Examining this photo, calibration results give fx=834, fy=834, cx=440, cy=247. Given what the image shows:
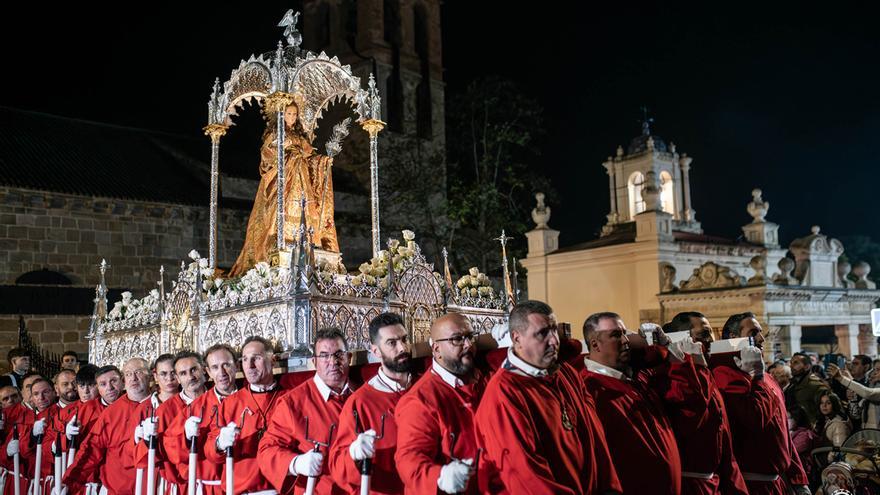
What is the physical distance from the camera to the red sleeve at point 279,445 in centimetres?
500

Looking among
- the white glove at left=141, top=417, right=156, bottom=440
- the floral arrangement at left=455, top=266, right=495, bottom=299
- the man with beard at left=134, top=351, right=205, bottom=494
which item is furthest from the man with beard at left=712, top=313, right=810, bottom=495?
the floral arrangement at left=455, top=266, right=495, bottom=299

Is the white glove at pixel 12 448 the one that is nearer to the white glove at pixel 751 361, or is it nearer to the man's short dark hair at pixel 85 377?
the man's short dark hair at pixel 85 377

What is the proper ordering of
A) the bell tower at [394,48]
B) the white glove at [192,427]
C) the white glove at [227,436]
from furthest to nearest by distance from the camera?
1. the bell tower at [394,48]
2. the white glove at [192,427]
3. the white glove at [227,436]

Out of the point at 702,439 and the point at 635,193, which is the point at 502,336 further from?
the point at 635,193

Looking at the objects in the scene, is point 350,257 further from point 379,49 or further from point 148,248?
point 379,49

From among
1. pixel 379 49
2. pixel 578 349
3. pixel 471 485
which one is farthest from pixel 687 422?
pixel 379 49

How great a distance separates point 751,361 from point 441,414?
7.82 ft

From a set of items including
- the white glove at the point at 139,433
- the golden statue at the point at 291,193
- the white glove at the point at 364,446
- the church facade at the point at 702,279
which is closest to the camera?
the white glove at the point at 364,446

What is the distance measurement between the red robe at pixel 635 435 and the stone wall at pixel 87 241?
1908cm

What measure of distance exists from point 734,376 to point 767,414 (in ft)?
1.04

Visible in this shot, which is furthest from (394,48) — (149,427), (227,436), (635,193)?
(227,436)

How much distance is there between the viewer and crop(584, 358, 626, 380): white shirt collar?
15.3 ft

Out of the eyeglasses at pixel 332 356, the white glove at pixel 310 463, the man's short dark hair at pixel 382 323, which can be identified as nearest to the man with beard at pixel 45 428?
the eyeglasses at pixel 332 356

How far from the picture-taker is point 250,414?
A: 19.3 ft
